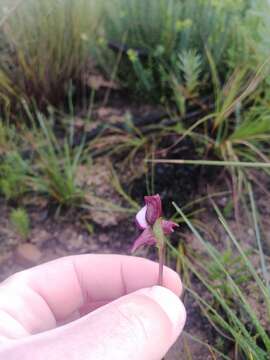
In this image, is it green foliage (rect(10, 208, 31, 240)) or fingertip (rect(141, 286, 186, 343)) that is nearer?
fingertip (rect(141, 286, 186, 343))

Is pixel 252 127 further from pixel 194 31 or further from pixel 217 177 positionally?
pixel 194 31

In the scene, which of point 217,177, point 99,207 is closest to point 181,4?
point 217,177

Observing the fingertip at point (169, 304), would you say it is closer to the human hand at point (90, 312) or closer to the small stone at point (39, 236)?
the human hand at point (90, 312)

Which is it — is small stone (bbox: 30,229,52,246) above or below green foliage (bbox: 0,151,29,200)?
below

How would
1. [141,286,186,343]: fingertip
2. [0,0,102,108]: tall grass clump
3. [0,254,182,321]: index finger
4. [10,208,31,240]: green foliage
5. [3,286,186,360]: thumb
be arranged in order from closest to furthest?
[3,286,186,360]: thumb, [141,286,186,343]: fingertip, [0,254,182,321]: index finger, [10,208,31,240]: green foliage, [0,0,102,108]: tall grass clump

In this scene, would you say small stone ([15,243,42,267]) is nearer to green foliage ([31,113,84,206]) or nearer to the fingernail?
green foliage ([31,113,84,206])

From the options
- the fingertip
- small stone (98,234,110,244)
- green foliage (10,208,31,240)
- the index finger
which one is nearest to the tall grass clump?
green foliage (10,208,31,240)

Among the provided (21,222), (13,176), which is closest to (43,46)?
(13,176)
